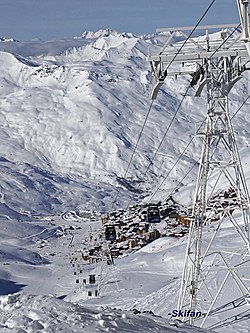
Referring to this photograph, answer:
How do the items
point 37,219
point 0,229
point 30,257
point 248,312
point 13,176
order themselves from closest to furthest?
point 248,312, point 30,257, point 0,229, point 37,219, point 13,176

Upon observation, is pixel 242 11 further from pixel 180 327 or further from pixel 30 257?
pixel 30 257

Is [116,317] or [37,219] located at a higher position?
[37,219]

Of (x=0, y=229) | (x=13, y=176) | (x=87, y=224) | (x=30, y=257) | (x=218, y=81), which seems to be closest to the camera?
(x=218, y=81)

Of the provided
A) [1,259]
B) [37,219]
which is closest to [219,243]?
[1,259]

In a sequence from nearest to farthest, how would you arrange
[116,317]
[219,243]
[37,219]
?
1. [116,317]
2. [219,243]
3. [37,219]

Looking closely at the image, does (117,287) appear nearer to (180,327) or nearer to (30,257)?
(180,327)

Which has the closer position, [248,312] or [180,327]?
[180,327]

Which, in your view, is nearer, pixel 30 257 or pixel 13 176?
pixel 30 257

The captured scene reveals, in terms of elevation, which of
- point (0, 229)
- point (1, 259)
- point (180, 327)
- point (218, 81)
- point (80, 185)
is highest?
point (80, 185)

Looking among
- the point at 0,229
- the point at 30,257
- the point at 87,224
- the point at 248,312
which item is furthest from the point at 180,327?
the point at 87,224
